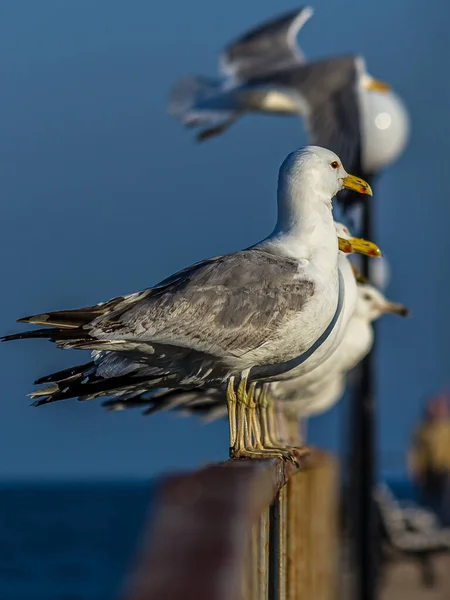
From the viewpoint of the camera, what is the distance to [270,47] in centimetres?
1473

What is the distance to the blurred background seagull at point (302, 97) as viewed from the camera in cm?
974

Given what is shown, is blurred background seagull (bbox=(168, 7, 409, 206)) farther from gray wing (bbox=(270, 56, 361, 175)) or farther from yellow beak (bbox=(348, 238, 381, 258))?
yellow beak (bbox=(348, 238, 381, 258))

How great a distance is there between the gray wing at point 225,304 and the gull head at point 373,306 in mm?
4219

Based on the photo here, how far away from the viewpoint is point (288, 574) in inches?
202

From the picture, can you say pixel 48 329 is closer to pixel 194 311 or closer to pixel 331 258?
pixel 194 311

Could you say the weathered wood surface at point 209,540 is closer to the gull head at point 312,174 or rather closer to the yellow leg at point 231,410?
the yellow leg at point 231,410

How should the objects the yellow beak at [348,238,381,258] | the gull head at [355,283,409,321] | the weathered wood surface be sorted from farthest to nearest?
the gull head at [355,283,409,321] < the yellow beak at [348,238,381,258] < the weathered wood surface

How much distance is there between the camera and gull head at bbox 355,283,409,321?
9.81 metres

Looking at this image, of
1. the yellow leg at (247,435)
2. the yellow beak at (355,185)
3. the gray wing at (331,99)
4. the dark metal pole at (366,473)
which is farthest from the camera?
the gray wing at (331,99)

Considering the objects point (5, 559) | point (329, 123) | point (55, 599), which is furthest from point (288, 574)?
→ point (5, 559)

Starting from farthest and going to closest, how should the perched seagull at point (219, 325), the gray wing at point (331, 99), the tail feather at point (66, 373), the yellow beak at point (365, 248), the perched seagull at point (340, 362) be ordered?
1. the gray wing at point (331, 99)
2. the perched seagull at point (340, 362)
3. the yellow beak at point (365, 248)
4. the tail feather at point (66, 373)
5. the perched seagull at point (219, 325)

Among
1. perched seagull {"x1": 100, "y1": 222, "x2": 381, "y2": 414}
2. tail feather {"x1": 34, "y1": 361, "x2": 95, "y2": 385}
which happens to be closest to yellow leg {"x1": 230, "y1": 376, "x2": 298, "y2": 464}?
perched seagull {"x1": 100, "y1": 222, "x2": 381, "y2": 414}

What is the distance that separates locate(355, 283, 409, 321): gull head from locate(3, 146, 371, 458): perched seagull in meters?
3.91

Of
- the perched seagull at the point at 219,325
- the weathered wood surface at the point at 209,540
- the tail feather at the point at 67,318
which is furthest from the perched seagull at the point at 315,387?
the weathered wood surface at the point at 209,540
